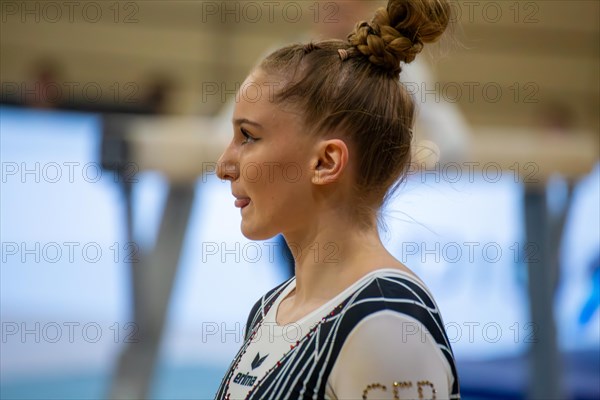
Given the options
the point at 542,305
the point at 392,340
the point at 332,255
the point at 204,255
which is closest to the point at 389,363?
the point at 392,340

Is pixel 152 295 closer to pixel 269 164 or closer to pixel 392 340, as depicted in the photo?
pixel 269 164

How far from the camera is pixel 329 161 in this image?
3.05 feet

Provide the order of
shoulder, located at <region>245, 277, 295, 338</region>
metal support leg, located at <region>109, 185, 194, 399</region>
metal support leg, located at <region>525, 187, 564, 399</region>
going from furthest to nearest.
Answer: metal support leg, located at <region>525, 187, 564, 399</region>, metal support leg, located at <region>109, 185, 194, 399</region>, shoulder, located at <region>245, 277, 295, 338</region>

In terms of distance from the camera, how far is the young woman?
913 millimetres

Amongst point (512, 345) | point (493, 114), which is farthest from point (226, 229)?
point (493, 114)

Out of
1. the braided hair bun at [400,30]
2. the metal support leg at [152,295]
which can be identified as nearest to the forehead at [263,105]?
the braided hair bun at [400,30]

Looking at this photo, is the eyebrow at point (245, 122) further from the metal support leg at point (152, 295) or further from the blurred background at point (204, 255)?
the metal support leg at point (152, 295)

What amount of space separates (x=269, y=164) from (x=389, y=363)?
0.95 feet

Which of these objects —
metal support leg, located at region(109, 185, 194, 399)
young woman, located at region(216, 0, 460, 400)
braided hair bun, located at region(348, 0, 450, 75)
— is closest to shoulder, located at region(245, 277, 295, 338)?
young woman, located at region(216, 0, 460, 400)

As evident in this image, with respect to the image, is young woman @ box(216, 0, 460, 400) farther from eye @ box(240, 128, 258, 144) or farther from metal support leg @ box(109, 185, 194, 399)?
metal support leg @ box(109, 185, 194, 399)

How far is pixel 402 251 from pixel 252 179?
1098mm

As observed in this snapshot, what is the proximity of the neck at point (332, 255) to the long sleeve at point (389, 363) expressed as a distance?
98 mm

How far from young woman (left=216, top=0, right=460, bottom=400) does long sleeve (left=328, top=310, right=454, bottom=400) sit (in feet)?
0.21

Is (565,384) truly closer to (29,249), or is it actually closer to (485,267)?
(485,267)
